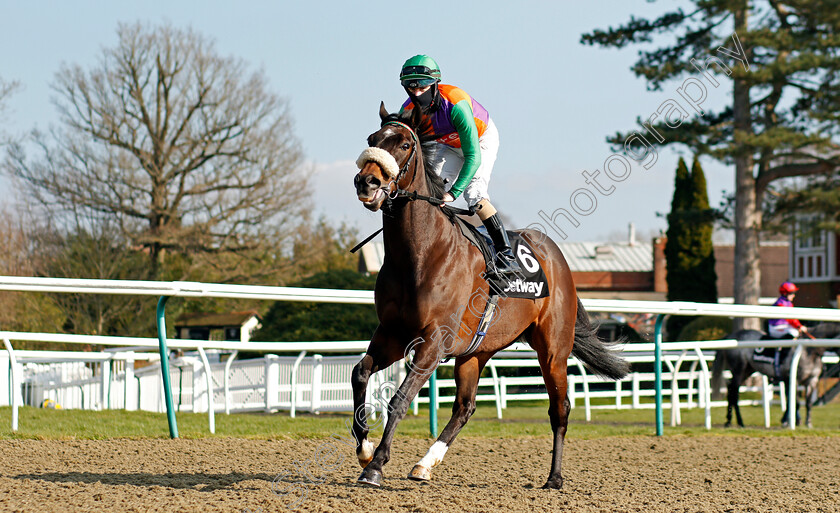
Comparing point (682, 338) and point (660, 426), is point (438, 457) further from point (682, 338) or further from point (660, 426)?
point (682, 338)

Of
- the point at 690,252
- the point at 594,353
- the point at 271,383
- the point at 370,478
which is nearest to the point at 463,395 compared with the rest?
the point at 370,478

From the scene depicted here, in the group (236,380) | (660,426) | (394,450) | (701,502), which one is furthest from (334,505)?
(236,380)

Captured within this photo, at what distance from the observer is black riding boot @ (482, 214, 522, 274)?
4.76m

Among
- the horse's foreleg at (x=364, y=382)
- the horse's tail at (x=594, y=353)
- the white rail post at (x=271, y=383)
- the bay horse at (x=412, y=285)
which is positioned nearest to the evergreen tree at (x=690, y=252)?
the white rail post at (x=271, y=383)

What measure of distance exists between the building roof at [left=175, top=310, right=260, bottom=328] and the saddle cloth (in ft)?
71.3

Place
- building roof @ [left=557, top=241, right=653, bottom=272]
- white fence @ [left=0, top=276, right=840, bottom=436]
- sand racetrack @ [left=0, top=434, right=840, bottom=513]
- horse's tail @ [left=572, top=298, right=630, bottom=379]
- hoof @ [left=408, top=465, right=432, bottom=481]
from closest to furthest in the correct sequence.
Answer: sand racetrack @ [left=0, top=434, right=840, bottom=513] → hoof @ [left=408, top=465, right=432, bottom=481] → white fence @ [left=0, top=276, right=840, bottom=436] → horse's tail @ [left=572, top=298, right=630, bottom=379] → building roof @ [left=557, top=241, right=653, bottom=272]

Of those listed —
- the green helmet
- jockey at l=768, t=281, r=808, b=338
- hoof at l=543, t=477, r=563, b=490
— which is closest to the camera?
the green helmet

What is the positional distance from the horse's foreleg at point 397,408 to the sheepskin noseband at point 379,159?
3.01ft

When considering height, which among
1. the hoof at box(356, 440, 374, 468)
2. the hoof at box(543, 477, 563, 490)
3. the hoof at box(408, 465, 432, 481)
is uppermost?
the hoof at box(356, 440, 374, 468)

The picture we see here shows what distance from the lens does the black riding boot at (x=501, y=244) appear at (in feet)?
15.6

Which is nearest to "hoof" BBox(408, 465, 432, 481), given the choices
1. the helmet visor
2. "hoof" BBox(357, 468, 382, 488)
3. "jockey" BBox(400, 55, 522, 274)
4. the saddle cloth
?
"hoof" BBox(357, 468, 382, 488)

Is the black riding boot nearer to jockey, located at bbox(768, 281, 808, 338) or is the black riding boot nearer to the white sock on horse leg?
the white sock on horse leg

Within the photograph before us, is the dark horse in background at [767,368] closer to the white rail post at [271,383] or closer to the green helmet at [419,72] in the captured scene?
the white rail post at [271,383]

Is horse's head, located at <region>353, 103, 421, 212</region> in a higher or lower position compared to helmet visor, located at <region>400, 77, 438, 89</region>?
lower
